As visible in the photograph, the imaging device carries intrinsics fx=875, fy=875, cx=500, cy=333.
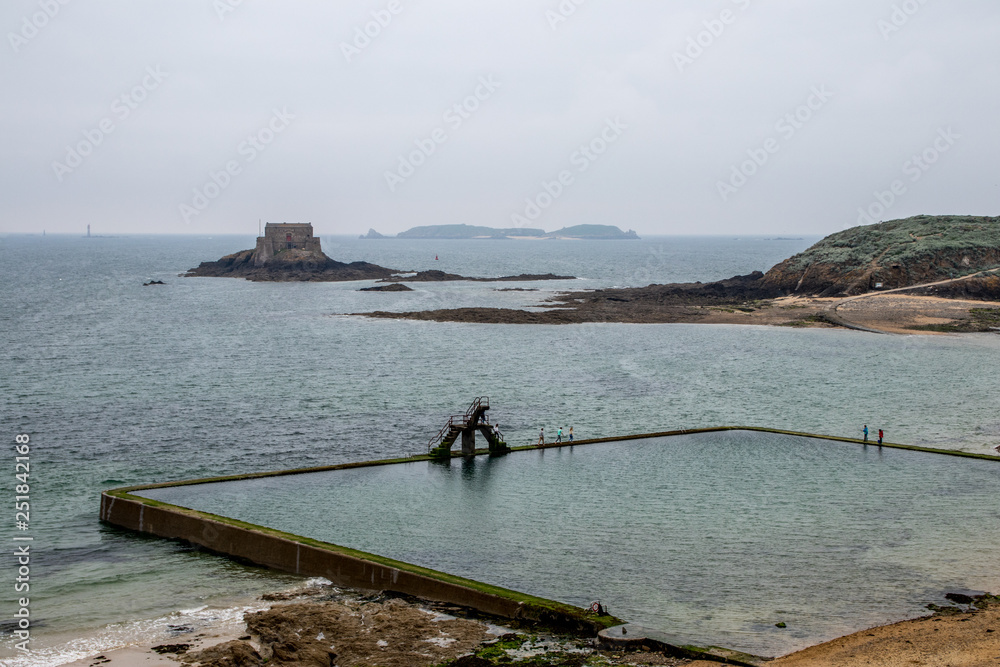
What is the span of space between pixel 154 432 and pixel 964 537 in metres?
37.4

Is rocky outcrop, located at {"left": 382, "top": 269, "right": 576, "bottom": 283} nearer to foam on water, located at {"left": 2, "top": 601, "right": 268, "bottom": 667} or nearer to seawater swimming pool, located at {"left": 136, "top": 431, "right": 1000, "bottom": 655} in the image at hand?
seawater swimming pool, located at {"left": 136, "top": 431, "right": 1000, "bottom": 655}

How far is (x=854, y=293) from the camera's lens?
365ft

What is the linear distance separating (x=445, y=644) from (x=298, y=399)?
36587 mm

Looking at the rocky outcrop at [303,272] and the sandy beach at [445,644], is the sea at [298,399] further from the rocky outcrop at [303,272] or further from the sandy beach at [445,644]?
the rocky outcrop at [303,272]

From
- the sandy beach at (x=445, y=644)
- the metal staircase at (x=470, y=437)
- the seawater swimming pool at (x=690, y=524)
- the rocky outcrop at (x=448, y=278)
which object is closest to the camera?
the sandy beach at (x=445, y=644)

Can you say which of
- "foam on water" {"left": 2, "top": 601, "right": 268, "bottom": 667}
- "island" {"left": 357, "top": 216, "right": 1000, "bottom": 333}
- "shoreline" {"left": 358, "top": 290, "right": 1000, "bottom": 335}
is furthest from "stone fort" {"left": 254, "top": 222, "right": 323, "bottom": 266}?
"foam on water" {"left": 2, "top": 601, "right": 268, "bottom": 667}

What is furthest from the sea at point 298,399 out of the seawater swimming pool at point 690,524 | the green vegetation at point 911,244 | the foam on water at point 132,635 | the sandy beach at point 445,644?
the green vegetation at point 911,244

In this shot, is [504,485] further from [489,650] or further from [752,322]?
[752,322]

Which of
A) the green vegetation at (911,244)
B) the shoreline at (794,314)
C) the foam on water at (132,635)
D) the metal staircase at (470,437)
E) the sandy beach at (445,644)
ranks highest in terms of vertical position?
the green vegetation at (911,244)

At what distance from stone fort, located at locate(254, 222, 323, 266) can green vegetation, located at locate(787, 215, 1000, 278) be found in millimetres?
93473

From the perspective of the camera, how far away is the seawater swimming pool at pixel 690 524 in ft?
79.5

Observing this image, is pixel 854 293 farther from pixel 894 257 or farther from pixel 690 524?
pixel 690 524

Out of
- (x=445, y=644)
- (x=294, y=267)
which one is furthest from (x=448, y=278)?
(x=445, y=644)

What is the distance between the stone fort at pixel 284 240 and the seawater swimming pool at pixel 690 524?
13793 cm
